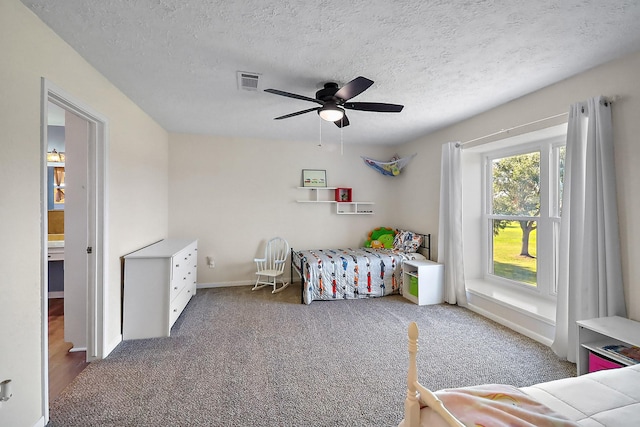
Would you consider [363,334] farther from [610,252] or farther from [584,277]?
[610,252]

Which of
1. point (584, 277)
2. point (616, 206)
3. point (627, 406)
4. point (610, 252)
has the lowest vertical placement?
point (627, 406)

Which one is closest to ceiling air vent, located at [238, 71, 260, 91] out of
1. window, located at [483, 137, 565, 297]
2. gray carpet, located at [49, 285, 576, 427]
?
gray carpet, located at [49, 285, 576, 427]

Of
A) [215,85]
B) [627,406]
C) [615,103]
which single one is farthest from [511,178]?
[215,85]

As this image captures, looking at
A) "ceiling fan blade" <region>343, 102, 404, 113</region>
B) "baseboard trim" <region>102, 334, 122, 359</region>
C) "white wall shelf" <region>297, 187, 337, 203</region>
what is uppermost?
"ceiling fan blade" <region>343, 102, 404, 113</region>

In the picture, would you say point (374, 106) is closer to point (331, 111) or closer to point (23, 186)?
point (331, 111)

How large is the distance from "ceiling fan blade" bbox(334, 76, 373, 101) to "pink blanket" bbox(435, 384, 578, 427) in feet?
6.04

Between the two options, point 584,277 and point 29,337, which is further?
point 584,277

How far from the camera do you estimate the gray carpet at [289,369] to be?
175 centimetres

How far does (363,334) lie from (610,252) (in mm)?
2111

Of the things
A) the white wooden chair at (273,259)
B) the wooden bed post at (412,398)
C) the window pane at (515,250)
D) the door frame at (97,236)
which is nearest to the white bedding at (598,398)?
the wooden bed post at (412,398)

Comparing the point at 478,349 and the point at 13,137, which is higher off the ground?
the point at 13,137

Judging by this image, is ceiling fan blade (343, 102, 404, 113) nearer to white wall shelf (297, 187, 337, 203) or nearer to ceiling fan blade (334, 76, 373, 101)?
ceiling fan blade (334, 76, 373, 101)

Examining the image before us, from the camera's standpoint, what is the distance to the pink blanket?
0.87m

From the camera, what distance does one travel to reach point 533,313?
2719 millimetres
